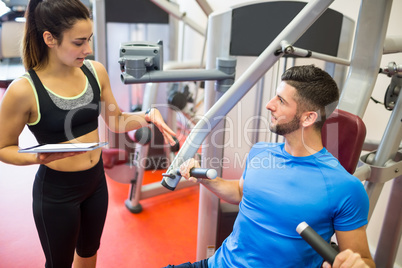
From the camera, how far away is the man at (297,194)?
1056mm

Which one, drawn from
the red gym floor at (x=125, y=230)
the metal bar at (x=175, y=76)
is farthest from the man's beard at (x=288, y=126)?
the red gym floor at (x=125, y=230)

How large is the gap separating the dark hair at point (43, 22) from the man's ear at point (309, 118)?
2.78ft

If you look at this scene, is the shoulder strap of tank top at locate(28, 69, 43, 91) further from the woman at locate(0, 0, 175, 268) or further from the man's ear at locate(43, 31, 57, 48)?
the man's ear at locate(43, 31, 57, 48)

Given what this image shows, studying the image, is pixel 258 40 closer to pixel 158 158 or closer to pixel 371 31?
pixel 371 31

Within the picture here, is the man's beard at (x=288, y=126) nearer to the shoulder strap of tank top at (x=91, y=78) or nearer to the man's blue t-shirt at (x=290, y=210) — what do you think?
the man's blue t-shirt at (x=290, y=210)

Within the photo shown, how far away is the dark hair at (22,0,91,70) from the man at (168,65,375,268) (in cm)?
63

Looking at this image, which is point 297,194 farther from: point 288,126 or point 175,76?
point 175,76

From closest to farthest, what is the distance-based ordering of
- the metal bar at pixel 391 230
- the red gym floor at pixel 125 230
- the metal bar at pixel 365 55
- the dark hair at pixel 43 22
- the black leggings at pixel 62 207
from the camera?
the dark hair at pixel 43 22
the black leggings at pixel 62 207
the metal bar at pixel 365 55
the metal bar at pixel 391 230
the red gym floor at pixel 125 230

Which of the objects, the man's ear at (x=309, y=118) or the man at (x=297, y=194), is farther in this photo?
the man's ear at (x=309, y=118)

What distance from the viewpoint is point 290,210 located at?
Result: 1.11m

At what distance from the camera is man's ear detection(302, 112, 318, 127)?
117 cm

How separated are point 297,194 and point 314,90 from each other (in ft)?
1.20

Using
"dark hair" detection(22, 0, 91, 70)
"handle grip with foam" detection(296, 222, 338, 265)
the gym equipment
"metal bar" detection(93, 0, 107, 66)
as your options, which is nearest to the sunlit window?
"dark hair" detection(22, 0, 91, 70)

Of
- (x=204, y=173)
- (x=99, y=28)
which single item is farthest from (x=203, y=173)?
(x=99, y=28)
